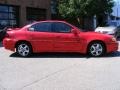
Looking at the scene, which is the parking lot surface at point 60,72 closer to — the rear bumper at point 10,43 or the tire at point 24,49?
the tire at point 24,49

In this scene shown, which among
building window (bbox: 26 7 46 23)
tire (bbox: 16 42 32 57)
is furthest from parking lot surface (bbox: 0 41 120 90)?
building window (bbox: 26 7 46 23)

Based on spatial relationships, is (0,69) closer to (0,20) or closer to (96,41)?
(96,41)

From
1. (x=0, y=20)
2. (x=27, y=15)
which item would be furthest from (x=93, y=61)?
(x=27, y=15)

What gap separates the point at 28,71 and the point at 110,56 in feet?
15.4

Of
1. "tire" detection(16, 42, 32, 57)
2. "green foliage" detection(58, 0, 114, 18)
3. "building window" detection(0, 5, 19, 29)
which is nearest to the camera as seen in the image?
"tire" detection(16, 42, 32, 57)

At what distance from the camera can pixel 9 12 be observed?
90.7 feet

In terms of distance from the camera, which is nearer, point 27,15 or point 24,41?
point 24,41

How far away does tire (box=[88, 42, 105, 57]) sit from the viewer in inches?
533

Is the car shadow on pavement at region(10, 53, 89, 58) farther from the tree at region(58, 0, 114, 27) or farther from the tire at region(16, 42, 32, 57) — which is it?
the tree at region(58, 0, 114, 27)

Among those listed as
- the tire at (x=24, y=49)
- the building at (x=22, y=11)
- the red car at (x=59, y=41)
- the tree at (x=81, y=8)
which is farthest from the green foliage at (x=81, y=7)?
the tire at (x=24, y=49)

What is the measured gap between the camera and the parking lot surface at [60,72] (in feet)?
26.6

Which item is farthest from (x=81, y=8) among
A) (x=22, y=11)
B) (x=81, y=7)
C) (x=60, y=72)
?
(x=60, y=72)

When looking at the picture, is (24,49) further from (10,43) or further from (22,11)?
(22,11)

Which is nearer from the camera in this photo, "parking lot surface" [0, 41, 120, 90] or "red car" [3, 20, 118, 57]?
"parking lot surface" [0, 41, 120, 90]
